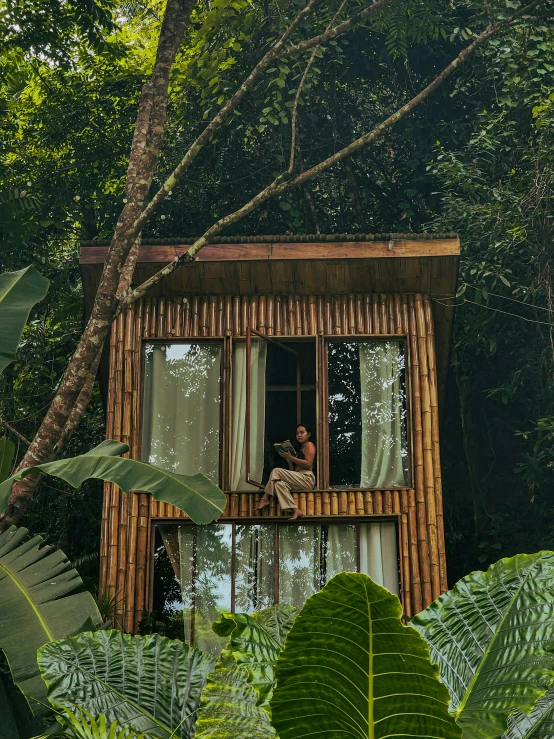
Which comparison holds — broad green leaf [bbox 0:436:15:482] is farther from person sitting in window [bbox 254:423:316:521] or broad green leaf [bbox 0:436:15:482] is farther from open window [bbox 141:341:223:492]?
person sitting in window [bbox 254:423:316:521]

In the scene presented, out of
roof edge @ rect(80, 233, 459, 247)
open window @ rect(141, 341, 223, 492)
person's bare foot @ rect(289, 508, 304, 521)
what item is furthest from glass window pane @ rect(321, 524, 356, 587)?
roof edge @ rect(80, 233, 459, 247)

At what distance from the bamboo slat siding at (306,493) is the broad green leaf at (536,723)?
5.42 metres

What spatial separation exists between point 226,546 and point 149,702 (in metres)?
5.00

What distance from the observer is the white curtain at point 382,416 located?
9.00 meters

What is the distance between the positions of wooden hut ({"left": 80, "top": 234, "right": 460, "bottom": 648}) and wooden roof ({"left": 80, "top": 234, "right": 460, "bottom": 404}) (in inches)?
0.6

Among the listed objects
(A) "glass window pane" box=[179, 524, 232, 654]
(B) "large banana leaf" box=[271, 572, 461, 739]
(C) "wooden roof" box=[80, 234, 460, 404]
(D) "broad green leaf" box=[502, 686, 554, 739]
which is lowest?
(D) "broad green leaf" box=[502, 686, 554, 739]

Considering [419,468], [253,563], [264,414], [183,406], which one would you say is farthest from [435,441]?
[183,406]

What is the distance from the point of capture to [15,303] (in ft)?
21.0

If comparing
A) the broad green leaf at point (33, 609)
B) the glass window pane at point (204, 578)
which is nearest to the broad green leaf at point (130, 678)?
the broad green leaf at point (33, 609)

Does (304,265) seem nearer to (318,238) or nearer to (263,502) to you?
(318,238)

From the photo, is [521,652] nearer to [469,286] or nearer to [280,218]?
[469,286]

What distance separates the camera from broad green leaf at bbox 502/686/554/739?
288 centimetres

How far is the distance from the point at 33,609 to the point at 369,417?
4.26 metres

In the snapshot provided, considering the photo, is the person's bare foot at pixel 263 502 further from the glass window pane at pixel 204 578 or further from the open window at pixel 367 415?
the open window at pixel 367 415
